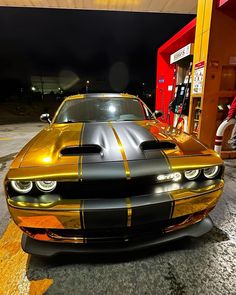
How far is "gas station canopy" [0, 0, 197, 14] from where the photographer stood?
→ 6.26 meters

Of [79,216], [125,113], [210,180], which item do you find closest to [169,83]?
[125,113]

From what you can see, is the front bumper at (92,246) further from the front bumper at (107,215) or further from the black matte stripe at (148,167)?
the black matte stripe at (148,167)

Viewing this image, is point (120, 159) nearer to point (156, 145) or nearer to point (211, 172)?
point (156, 145)

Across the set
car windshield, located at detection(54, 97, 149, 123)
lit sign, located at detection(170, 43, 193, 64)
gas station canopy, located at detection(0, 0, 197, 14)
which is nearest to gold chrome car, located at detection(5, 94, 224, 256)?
car windshield, located at detection(54, 97, 149, 123)

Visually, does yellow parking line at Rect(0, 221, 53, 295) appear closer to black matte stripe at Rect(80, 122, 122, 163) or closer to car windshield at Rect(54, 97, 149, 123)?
black matte stripe at Rect(80, 122, 122, 163)

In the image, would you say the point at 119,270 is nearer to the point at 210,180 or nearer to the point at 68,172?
the point at 68,172

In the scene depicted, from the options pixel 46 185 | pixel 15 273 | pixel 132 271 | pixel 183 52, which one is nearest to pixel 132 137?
pixel 46 185

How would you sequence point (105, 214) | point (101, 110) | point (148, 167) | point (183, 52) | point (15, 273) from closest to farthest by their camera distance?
1. point (105, 214)
2. point (148, 167)
3. point (15, 273)
4. point (101, 110)
5. point (183, 52)

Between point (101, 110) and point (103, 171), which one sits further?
point (101, 110)

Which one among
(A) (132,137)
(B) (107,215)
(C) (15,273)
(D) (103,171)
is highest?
(A) (132,137)

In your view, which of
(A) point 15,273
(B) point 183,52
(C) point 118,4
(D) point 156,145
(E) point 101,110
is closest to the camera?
(A) point 15,273

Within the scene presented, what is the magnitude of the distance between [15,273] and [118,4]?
286 inches

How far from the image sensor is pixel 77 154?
61.1 inches

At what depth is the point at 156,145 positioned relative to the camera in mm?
1707
